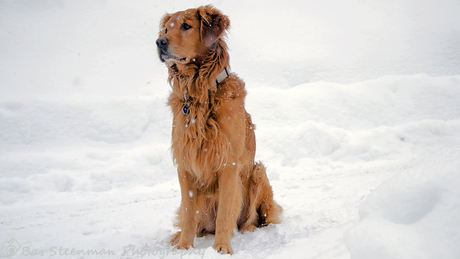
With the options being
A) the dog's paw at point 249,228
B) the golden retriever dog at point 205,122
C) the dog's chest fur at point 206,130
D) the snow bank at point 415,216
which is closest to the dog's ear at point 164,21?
the golden retriever dog at point 205,122

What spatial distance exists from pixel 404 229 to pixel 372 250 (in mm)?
131

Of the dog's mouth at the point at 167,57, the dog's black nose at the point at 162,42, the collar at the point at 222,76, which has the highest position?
the dog's black nose at the point at 162,42

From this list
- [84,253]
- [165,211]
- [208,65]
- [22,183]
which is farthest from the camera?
[22,183]

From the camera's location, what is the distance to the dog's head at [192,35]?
2143 mm

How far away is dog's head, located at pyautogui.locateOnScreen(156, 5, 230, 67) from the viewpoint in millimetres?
2143

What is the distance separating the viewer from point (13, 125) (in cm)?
547

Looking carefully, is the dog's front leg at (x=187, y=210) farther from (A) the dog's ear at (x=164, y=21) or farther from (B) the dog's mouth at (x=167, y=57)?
(A) the dog's ear at (x=164, y=21)

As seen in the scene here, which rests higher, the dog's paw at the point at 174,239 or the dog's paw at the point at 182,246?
the dog's paw at the point at 182,246

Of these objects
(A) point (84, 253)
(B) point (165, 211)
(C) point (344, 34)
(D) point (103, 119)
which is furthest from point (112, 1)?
(A) point (84, 253)

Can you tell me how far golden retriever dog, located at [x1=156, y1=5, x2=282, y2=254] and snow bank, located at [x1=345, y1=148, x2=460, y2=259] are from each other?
46.6 inches

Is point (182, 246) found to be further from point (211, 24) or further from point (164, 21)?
point (164, 21)

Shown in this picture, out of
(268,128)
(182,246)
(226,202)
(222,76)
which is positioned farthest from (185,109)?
(268,128)

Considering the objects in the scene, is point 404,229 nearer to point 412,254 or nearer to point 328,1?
point 412,254

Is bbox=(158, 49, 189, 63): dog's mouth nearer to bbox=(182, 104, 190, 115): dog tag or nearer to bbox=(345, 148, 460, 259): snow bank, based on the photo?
bbox=(182, 104, 190, 115): dog tag
